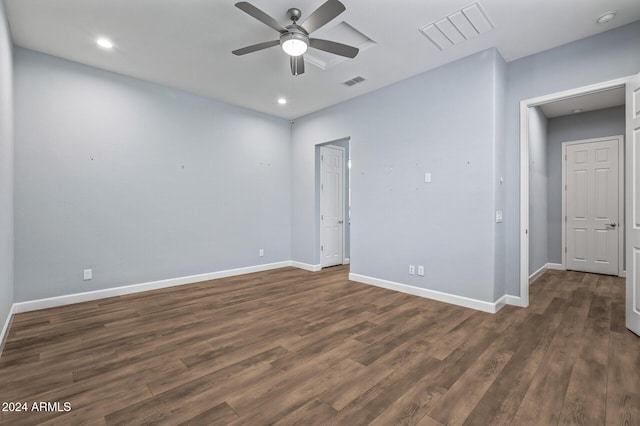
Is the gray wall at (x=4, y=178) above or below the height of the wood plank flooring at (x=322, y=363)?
above

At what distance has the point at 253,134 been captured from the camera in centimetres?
572

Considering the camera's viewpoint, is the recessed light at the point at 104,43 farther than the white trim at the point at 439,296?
No

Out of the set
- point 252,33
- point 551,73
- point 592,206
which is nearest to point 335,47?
point 252,33

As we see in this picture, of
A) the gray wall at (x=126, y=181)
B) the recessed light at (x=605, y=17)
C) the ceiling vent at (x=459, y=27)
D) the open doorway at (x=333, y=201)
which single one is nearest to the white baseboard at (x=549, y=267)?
the open doorway at (x=333, y=201)

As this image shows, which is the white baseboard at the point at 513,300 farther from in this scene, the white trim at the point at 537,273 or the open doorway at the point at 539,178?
the white trim at the point at 537,273

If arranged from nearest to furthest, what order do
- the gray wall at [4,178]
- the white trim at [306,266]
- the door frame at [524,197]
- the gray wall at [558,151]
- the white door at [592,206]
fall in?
the gray wall at [4,178]
the door frame at [524,197]
the white door at [592,206]
the gray wall at [558,151]
the white trim at [306,266]

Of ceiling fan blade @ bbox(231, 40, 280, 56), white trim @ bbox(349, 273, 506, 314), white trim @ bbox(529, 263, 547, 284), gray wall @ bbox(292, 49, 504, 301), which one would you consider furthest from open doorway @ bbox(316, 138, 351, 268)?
white trim @ bbox(529, 263, 547, 284)

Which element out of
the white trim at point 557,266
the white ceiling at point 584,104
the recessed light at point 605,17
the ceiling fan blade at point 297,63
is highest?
the recessed light at point 605,17

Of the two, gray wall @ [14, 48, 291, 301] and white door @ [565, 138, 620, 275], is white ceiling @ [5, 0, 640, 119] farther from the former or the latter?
white door @ [565, 138, 620, 275]

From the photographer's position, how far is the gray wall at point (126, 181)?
3566 mm

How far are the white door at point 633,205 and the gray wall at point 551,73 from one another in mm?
337

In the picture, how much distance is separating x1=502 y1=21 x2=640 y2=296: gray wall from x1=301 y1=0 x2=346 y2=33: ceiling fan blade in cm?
269

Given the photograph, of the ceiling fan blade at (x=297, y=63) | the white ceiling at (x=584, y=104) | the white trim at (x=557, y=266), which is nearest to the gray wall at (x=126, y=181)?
the ceiling fan blade at (x=297, y=63)

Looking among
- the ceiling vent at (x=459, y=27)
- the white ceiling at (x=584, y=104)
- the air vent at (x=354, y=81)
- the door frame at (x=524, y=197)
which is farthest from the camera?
the white ceiling at (x=584, y=104)
